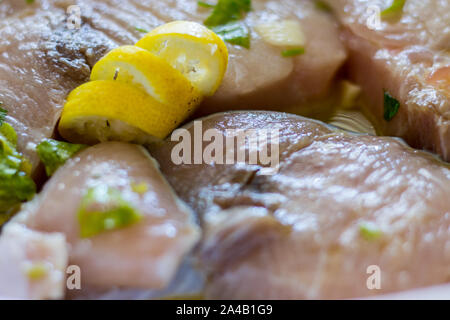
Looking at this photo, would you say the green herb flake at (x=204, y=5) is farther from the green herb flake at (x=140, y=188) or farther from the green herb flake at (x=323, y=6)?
the green herb flake at (x=140, y=188)

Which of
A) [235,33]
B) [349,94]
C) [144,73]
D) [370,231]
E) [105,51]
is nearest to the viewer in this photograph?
[370,231]

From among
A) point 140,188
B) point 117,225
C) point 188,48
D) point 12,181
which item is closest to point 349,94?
point 188,48

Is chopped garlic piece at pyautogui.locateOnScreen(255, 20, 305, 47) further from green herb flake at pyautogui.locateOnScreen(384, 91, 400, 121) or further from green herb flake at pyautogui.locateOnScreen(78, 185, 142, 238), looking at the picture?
green herb flake at pyautogui.locateOnScreen(78, 185, 142, 238)

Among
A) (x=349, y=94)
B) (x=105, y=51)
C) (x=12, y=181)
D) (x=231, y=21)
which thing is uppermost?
(x=231, y=21)

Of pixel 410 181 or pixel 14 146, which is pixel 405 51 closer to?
pixel 410 181

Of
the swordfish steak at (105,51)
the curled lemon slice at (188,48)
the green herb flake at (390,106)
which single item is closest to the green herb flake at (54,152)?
the swordfish steak at (105,51)

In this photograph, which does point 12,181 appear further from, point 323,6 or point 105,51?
point 323,6

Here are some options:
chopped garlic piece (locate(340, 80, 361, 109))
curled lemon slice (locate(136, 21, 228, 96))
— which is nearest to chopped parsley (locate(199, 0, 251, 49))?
curled lemon slice (locate(136, 21, 228, 96))
